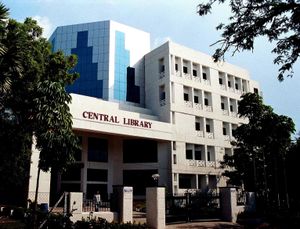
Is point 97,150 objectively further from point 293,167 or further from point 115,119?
point 293,167

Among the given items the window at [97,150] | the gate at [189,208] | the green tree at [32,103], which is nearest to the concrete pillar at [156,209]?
the gate at [189,208]

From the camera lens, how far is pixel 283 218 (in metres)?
20.7

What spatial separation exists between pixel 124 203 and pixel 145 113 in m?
20.3

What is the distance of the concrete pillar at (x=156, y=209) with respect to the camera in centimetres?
1884

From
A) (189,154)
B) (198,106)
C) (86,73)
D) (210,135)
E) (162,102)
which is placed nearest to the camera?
(162,102)

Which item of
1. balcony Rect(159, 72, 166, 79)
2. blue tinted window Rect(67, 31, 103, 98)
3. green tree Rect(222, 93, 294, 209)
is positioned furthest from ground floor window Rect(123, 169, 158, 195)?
balcony Rect(159, 72, 166, 79)

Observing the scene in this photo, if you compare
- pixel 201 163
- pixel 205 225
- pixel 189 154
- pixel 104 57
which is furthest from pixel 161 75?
pixel 205 225

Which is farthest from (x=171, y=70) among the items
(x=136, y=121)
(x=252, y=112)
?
(x=252, y=112)

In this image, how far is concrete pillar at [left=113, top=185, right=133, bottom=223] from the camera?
62.1ft

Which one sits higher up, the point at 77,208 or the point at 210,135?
the point at 210,135

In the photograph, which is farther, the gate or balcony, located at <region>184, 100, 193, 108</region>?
balcony, located at <region>184, 100, 193, 108</region>

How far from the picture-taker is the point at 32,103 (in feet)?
56.4

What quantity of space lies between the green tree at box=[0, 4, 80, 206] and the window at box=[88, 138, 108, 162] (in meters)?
8.48

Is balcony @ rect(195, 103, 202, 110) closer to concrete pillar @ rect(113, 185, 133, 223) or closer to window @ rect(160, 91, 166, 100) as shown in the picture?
window @ rect(160, 91, 166, 100)
